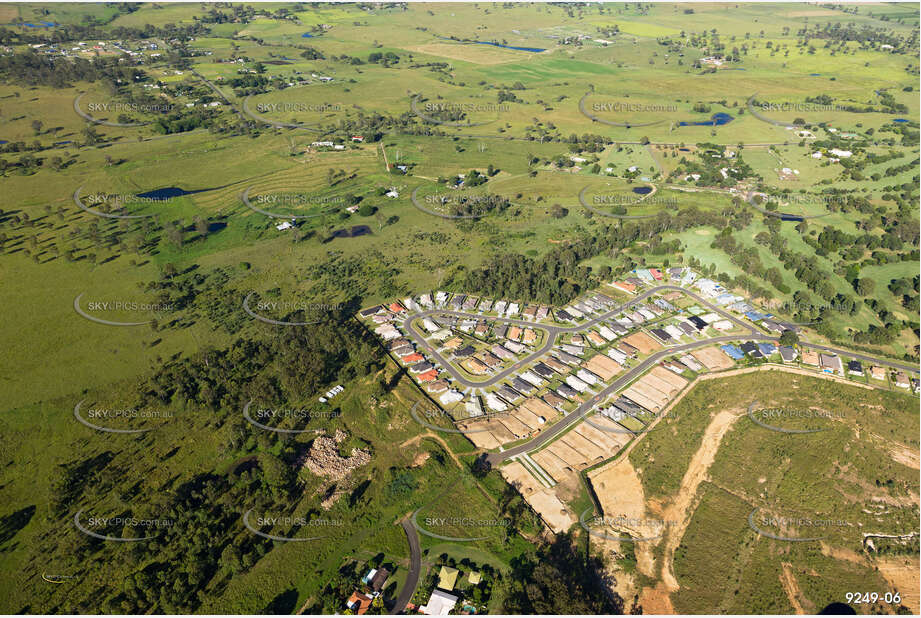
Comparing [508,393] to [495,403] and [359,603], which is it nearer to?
[495,403]

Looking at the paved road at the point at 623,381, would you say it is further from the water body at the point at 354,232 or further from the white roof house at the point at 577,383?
the water body at the point at 354,232

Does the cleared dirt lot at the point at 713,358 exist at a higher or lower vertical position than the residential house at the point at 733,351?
lower

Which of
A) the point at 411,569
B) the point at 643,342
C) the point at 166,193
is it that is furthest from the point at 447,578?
the point at 166,193

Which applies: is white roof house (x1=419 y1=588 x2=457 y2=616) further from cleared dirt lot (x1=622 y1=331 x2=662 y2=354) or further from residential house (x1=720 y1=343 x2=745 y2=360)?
residential house (x1=720 y1=343 x2=745 y2=360)

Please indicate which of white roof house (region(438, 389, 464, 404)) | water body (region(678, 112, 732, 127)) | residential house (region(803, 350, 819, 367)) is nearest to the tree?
residential house (region(803, 350, 819, 367))

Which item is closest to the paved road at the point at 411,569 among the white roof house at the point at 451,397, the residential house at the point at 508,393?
the white roof house at the point at 451,397

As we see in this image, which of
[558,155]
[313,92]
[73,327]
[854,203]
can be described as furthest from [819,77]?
[73,327]
